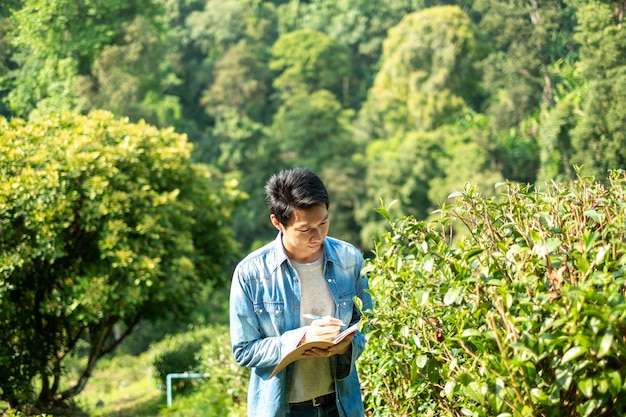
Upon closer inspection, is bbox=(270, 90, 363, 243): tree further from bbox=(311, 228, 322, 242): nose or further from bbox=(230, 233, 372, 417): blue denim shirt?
bbox=(311, 228, 322, 242): nose

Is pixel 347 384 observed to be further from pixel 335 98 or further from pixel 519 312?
pixel 335 98

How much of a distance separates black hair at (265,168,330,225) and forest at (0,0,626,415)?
403 millimetres

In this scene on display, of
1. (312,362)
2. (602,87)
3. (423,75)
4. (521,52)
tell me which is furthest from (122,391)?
(423,75)

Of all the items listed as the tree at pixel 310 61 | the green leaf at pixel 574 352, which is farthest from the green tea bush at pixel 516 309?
the tree at pixel 310 61

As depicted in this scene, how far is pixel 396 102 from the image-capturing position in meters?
20.1

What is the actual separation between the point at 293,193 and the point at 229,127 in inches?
804

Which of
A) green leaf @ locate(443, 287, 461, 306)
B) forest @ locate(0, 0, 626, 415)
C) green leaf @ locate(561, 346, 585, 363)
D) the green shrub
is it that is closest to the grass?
forest @ locate(0, 0, 626, 415)

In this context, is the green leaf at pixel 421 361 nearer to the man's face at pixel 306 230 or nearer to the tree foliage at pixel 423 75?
the man's face at pixel 306 230

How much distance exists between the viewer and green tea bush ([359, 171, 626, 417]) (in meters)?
1.93

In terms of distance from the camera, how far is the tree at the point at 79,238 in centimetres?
664

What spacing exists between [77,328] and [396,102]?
1359cm

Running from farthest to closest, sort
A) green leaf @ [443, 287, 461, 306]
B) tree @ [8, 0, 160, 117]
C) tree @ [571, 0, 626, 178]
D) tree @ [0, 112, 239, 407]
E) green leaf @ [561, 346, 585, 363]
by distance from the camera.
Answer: tree @ [8, 0, 160, 117] < tree @ [571, 0, 626, 178] < tree @ [0, 112, 239, 407] < green leaf @ [443, 287, 461, 306] < green leaf @ [561, 346, 585, 363]

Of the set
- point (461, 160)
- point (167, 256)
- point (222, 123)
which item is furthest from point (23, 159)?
point (222, 123)

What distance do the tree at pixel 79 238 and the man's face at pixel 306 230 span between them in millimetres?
4541
